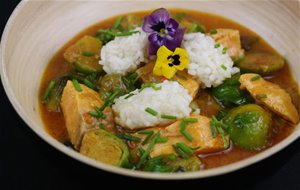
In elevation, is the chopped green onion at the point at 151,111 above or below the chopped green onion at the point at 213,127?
above

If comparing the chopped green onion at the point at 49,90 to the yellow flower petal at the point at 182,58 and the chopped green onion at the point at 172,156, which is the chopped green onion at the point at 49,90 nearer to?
the yellow flower petal at the point at 182,58

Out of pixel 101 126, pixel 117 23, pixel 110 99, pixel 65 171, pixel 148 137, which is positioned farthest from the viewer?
pixel 117 23

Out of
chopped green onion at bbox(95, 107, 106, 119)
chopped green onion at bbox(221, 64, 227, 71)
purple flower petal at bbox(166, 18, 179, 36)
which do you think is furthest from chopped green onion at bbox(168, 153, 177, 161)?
purple flower petal at bbox(166, 18, 179, 36)

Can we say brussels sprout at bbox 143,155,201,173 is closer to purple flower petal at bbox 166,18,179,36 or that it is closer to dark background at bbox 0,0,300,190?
dark background at bbox 0,0,300,190

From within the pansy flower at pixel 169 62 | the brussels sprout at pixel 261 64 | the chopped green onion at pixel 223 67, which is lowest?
the brussels sprout at pixel 261 64

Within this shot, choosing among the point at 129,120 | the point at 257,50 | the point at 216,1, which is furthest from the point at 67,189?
the point at 216,1

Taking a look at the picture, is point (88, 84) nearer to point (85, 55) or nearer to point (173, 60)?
point (85, 55)

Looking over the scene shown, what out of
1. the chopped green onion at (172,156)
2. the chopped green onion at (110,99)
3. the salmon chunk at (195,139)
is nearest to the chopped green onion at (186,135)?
the salmon chunk at (195,139)

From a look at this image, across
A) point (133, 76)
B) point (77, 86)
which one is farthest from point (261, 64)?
point (77, 86)
